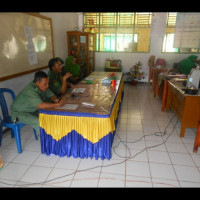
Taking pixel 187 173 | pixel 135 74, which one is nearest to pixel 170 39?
pixel 135 74

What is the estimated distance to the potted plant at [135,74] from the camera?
20.1 ft

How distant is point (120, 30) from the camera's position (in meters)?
6.15

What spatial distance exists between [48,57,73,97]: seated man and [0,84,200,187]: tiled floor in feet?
2.72

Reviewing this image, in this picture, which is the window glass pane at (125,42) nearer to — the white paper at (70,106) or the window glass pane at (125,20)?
the window glass pane at (125,20)

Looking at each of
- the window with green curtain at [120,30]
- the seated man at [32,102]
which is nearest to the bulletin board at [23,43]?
the seated man at [32,102]

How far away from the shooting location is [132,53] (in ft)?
20.4

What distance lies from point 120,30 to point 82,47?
1.76 meters

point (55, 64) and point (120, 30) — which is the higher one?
point (120, 30)

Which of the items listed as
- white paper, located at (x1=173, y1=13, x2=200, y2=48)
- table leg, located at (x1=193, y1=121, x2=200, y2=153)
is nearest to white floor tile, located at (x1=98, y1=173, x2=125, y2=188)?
table leg, located at (x1=193, y1=121, x2=200, y2=153)

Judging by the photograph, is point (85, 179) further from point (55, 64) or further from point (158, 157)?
point (55, 64)

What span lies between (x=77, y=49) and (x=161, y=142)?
3.67 meters

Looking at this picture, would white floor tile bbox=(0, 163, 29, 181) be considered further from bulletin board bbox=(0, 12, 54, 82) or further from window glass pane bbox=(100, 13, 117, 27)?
window glass pane bbox=(100, 13, 117, 27)

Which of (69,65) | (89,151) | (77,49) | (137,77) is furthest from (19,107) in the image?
(137,77)

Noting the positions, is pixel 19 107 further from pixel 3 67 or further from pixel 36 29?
pixel 36 29
